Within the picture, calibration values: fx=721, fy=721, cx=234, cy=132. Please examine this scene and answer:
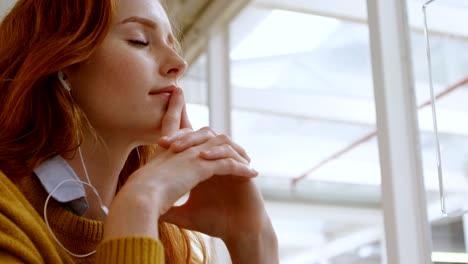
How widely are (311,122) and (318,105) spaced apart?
1.71 ft

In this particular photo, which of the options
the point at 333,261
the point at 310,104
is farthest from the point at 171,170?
the point at 333,261

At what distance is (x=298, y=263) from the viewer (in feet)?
23.5

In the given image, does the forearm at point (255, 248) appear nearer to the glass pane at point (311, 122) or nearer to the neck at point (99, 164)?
the neck at point (99, 164)

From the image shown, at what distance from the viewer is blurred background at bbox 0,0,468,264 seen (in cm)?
164

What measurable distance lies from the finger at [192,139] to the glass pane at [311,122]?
4.40 ft

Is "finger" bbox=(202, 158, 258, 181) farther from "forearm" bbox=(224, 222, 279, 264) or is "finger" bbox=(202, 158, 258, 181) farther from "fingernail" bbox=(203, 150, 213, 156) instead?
"forearm" bbox=(224, 222, 279, 264)

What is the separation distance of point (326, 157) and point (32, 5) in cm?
403

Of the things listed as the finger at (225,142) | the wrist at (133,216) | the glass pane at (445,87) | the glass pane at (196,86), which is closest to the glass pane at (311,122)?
the glass pane at (196,86)

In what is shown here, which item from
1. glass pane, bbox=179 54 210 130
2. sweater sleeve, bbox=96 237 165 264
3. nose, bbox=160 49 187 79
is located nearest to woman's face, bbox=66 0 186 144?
nose, bbox=160 49 187 79

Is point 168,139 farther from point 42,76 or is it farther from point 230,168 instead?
point 42,76

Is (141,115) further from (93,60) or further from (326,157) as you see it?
A: (326,157)

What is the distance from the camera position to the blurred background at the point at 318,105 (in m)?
1.64

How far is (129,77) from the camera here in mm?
1031

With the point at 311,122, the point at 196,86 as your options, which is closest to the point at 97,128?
the point at 196,86
